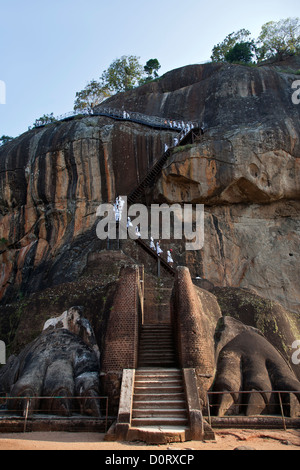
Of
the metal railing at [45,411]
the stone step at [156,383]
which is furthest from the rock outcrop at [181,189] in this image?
the stone step at [156,383]

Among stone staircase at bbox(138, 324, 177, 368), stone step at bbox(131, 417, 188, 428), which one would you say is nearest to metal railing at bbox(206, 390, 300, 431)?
stone step at bbox(131, 417, 188, 428)

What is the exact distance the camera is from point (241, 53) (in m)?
41.1

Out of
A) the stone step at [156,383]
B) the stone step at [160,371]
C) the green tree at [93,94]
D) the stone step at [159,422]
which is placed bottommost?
the stone step at [159,422]

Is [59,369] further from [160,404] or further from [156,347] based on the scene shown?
[160,404]

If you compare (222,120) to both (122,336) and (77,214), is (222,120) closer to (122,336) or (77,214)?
(77,214)

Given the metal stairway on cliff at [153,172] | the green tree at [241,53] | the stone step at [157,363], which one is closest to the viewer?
the stone step at [157,363]

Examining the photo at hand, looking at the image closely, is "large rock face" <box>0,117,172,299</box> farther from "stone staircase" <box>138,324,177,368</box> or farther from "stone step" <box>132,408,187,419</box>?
"stone step" <box>132,408,187,419</box>

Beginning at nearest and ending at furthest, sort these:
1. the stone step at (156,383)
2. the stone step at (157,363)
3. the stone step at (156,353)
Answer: the stone step at (156,383), the stone step at (157,363), the stone step at (156,353)

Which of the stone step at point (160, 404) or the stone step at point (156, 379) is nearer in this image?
the stone step at point (160, 404)

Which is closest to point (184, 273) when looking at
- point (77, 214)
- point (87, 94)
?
point (77, 214)

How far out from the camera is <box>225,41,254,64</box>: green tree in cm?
Answer: 4088

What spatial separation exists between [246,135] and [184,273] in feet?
50.3

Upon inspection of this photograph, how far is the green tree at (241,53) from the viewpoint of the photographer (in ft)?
134

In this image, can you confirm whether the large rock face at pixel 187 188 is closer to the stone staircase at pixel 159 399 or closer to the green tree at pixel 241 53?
the green tree at pixel 241 53
